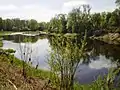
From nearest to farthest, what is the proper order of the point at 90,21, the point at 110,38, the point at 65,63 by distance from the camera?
the point at 65,63 < the point at 110,38 < the point at 90,21

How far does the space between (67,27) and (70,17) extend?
27.9 feet

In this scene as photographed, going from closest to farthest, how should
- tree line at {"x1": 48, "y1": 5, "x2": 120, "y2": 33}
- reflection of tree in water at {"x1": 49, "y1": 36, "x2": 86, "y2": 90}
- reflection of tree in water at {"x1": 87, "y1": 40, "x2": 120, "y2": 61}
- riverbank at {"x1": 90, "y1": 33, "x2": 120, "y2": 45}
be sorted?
reflection of tree in water at {"x1": 49, "y1": 36, "x2": 86, "y2": 90} < reflection of tree in water at {"x1": 87, "y1": 40, "x2": 120, "y2": 61} < riverbank at {"x1": 90, "y1": 33, "x2": 120, "y2": 45} < tree line at {"x1": 48, "y1": 5, "x2": 120, "y2": 33}

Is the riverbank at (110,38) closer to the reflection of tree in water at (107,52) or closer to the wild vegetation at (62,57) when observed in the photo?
the wild vegetation at (62,57)

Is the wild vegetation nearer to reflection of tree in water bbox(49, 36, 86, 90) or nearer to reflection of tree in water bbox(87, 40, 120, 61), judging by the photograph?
reflection of tree in water bbox(49, 36, 86, 90)

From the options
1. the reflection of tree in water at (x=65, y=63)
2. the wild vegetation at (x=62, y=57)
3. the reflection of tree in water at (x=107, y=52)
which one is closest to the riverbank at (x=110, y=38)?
the wild vegetation at (x=62, y=57)

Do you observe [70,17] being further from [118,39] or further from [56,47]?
[56,47]

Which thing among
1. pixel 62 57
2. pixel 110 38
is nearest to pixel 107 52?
pixel 110 38

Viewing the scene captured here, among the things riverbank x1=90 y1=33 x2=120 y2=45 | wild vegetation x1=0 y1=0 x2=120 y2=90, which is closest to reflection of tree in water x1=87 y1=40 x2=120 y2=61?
wild vegetation x1=0 y1=0 x2=120 y2=90

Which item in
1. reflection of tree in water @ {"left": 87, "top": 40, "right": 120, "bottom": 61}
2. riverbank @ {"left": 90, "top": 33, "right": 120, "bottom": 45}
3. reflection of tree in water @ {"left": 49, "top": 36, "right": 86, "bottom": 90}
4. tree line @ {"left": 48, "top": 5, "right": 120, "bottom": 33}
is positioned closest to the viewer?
reflection of tree in water @ {"left": 49, "top": 36, "right": 86, "bottom": 90}

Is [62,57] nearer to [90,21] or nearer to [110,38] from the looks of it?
[110,38]

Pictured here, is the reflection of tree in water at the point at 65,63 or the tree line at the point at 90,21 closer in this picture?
the reflection of tree in water at the point at 65,63

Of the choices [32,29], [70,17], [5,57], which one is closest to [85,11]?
[70,17]

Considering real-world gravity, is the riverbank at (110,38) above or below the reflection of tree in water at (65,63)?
below

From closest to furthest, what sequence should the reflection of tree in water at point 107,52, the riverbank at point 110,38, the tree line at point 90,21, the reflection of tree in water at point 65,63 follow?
1. the reflection of tree in water at point 65,63
2. the reflection of tree in water at point 107,52
3. the riverbank at point 110,38
4. the tree line at point 90,21
